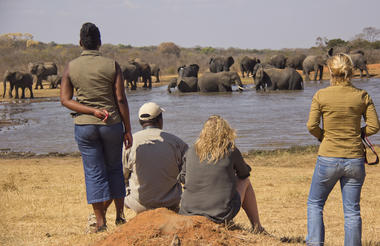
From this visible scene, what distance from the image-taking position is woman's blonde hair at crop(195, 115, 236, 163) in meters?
4.38

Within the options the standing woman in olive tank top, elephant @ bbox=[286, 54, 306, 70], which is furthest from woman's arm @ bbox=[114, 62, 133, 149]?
elephant @ bbox=[286, 54, 306, 70]

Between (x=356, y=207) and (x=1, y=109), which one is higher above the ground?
(x=356, y=207)

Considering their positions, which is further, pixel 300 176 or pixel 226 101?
pixel 226 101

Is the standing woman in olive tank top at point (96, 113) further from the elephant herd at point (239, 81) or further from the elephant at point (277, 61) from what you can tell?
the elephant at point (277, 61)

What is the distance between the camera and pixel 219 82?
32.2 meters

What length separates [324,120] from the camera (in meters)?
4.38

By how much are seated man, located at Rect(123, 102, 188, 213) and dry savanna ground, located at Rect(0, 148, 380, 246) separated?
473 mm

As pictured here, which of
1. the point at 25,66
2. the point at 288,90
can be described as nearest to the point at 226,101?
the point at 288,90

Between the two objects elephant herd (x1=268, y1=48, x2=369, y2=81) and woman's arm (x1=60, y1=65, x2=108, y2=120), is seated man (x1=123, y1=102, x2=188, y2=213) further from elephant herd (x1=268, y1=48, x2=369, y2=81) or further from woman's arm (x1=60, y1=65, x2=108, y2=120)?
elephant herd (x1=268, y1=48, x2=369, y2=81)

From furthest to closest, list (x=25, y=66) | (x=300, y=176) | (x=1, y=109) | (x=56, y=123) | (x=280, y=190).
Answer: (x=25, y=66) < (x=1, y=109) < (x=56, y=123) < (x=300, y=176) < (x=280, y=190)

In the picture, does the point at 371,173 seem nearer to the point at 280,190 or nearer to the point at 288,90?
the point at 280,190

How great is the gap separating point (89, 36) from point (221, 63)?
Result: 38.9m

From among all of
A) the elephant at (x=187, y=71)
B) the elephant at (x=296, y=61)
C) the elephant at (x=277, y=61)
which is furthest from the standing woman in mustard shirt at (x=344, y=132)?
the elephant at (x=277, y=61)

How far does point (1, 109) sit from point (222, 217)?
22621 millimetres
